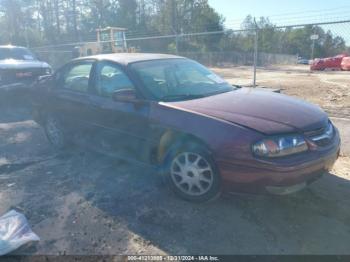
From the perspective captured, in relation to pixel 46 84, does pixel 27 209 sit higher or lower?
lower

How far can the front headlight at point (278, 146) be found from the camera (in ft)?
9.38

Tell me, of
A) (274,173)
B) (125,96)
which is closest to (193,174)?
(274,173)

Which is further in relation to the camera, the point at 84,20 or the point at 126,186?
the point at 84,20

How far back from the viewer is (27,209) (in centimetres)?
349

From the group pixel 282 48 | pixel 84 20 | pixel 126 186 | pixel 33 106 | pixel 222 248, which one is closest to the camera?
pixel 222 248

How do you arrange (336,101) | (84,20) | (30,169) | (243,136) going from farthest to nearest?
(84,20) < (336,101) < (30,169) < (243,136)

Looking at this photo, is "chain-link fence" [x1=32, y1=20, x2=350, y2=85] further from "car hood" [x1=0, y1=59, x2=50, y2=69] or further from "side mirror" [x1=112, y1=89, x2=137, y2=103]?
"side mirror" [x1=112, y1=89, x2=137, y2=103]

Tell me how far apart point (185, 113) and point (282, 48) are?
52.5 m

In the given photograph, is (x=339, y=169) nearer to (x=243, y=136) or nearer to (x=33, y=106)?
(x=243, y=136)

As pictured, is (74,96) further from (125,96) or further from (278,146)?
(278,146)

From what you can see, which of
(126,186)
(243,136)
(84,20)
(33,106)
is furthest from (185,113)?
(84,20)

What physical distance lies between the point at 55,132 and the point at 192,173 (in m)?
2.96

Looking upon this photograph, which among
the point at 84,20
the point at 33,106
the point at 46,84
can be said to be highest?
the point at 84,20

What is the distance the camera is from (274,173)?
9.25ft
